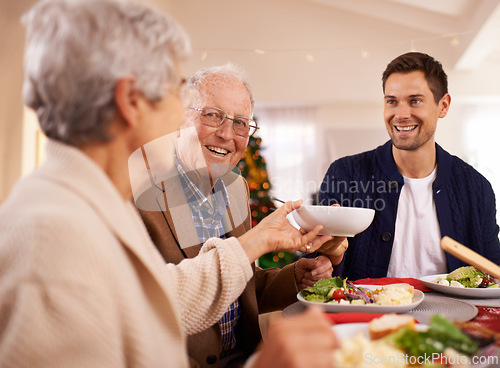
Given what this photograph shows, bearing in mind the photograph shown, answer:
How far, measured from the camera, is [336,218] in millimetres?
1201

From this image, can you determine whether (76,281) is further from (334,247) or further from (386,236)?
(386,236)

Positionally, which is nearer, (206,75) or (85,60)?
(85,60)

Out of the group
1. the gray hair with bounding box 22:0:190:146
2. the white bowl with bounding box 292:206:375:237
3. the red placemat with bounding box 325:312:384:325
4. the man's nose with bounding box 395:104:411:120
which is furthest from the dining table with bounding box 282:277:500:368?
the man's nose with bounding box 395:104:411:120

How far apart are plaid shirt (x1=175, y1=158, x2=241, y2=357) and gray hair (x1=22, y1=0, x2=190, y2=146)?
0.78 meters

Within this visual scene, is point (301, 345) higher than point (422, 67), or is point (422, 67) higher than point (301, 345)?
point (422, 67)

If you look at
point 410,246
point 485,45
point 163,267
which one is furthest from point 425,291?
point 485,45

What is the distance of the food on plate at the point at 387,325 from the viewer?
74 cm

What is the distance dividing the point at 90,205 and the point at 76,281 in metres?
0.13

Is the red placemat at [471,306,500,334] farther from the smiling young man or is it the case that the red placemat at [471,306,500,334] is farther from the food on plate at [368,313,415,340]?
the smiling young man

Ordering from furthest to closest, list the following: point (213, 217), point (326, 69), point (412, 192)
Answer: point (326, 69) → point (412, 192) → point (213, 217)

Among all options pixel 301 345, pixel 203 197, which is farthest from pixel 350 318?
pixel 203 197

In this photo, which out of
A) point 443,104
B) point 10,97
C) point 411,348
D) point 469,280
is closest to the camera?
point 411,348

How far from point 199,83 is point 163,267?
0.88m

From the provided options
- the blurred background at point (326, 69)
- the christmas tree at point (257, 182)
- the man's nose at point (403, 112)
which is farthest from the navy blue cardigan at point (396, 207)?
the blurred background at point (326, 69)
